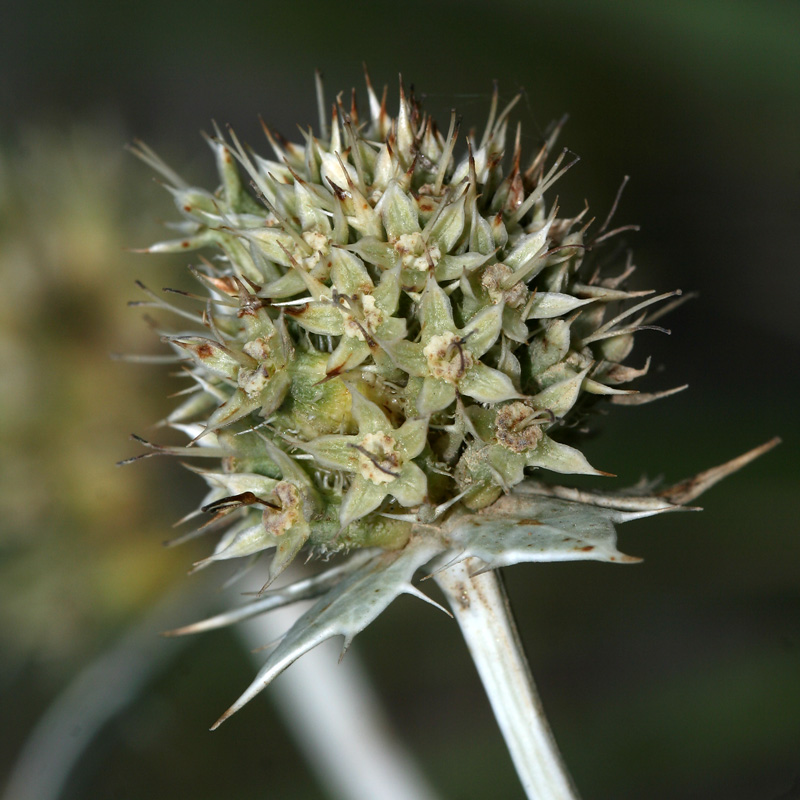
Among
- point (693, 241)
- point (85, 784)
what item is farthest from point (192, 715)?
point (693, 241)

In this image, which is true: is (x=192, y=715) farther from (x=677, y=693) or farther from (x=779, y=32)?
(x=779, y=32)

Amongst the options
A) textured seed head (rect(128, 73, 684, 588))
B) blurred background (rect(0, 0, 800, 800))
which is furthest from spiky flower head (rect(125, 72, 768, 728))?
blurred background (rect(0, 0, 800, 800))

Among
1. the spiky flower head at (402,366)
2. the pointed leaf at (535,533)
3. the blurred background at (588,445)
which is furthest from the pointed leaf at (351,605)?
the blurred background at (588,445)

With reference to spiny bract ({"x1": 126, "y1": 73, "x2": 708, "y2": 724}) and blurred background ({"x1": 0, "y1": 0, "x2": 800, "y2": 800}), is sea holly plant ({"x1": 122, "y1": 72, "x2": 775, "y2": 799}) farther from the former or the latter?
blurred background ({"x1": 0, "y1": 0, "x2": 800, "y2": 800})

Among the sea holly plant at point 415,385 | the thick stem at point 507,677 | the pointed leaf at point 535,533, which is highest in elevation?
the sea holly plant at point 415,385

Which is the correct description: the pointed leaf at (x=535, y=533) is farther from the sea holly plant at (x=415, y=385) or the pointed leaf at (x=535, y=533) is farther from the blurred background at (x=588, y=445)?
the blurred background at (x=588, y=445)

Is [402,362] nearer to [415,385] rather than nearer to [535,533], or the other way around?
[415,385]
